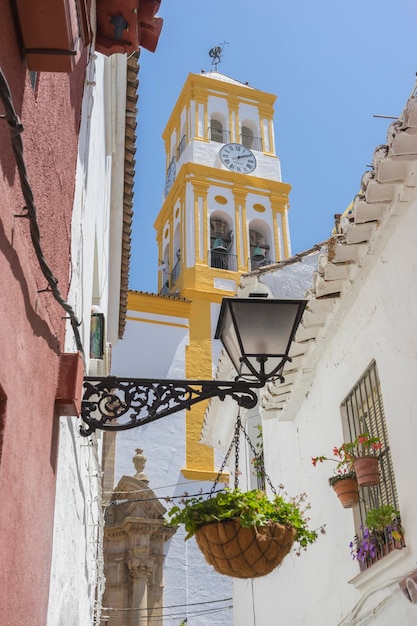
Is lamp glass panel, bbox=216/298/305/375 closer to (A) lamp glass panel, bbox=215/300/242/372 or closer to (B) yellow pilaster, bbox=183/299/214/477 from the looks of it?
(A) lamp glass panel, bbox=215/300/242/372

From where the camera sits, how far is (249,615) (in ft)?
34.1

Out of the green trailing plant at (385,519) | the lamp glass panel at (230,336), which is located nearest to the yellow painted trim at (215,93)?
the green trailing plant at (385,519)

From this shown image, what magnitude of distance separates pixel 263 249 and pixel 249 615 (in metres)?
14.2

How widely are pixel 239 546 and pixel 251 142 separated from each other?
73.8 ft

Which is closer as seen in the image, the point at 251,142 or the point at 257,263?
the point at 257,263

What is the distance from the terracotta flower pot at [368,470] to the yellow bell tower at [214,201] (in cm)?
1330

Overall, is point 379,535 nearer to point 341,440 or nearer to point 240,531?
point 341,440

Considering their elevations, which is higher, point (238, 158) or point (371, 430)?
point (238, 158)

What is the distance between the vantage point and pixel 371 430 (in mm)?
6152

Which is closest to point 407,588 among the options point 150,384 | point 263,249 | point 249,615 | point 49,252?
point 150,384

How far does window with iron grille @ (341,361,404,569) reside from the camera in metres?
5.67

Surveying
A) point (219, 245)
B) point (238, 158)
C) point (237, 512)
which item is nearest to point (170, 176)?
point (238, 158)

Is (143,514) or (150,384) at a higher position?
(143,514)

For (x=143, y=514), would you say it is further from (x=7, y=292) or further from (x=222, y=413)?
(x=7, y=292)
